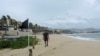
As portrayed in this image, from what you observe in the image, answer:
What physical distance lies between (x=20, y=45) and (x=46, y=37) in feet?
9.00

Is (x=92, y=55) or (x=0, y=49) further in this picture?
(x=0, y=49)

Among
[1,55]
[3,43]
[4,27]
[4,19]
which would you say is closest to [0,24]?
[4,27]

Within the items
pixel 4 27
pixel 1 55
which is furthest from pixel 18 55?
pixel 4 27

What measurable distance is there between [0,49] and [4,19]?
7383 centimetres

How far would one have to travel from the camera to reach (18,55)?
1970cm

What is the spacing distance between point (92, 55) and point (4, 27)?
224 feet

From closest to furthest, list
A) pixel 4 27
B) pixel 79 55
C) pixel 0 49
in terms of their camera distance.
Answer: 1. pixel 79 55
2. pixel 0 49
3. pixel 4 27

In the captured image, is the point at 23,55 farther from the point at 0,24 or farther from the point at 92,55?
the point at 0,24

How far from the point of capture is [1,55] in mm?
21172

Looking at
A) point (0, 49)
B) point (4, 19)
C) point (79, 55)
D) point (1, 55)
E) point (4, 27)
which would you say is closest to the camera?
point (79, 55)

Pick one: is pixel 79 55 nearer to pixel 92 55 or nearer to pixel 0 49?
pixel 92 55

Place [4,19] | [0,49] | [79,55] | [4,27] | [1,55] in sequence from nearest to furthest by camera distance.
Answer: [79,55], [1,55], [0,49], [4,27], [4,19]

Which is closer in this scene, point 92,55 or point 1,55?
point 92,55

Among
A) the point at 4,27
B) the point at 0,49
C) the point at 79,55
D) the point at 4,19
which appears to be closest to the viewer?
the point at 79,55
